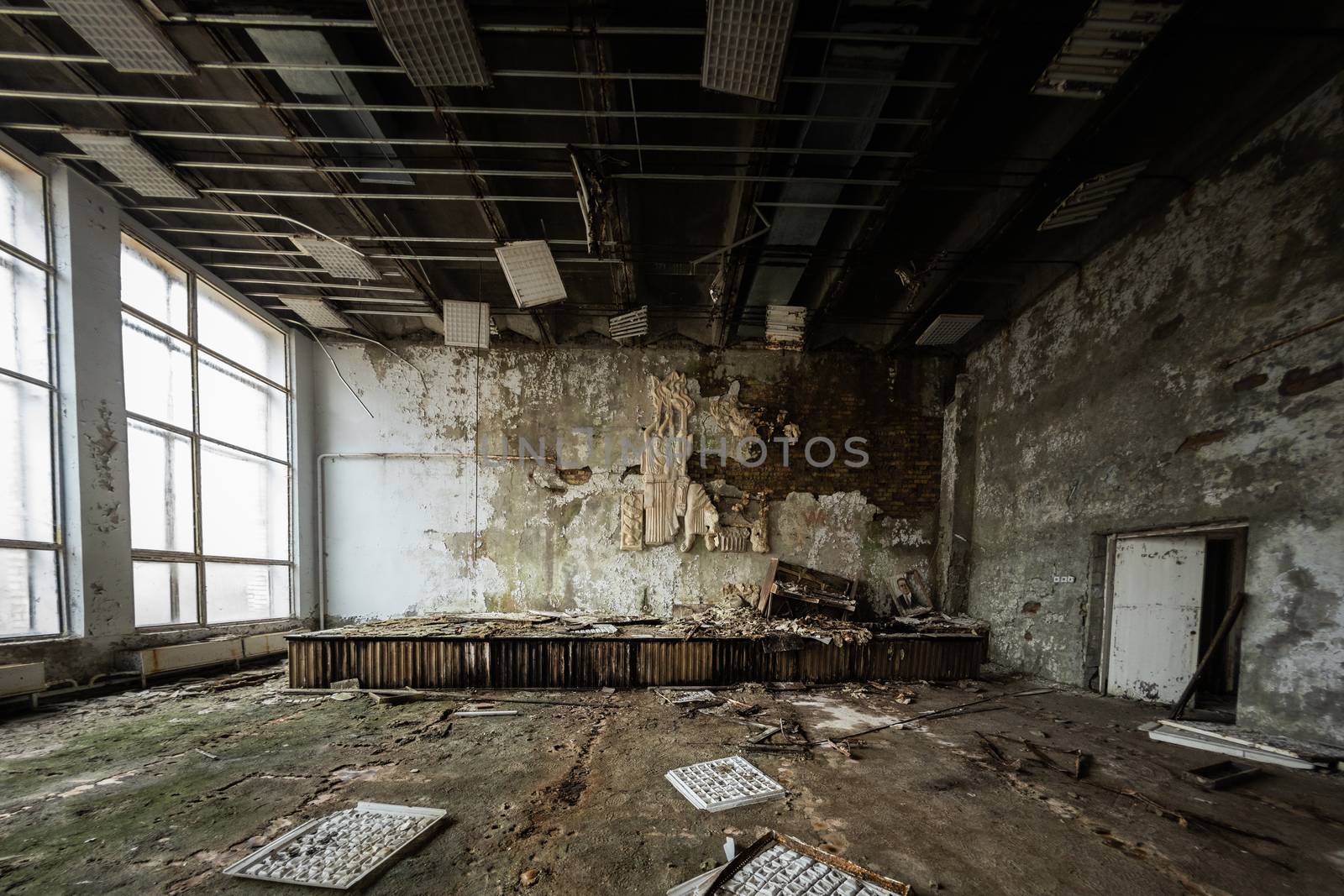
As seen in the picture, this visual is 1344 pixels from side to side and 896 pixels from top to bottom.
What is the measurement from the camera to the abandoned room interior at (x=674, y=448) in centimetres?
300

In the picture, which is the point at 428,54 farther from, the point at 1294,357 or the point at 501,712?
the point at 1294,357

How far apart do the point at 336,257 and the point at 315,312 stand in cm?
183

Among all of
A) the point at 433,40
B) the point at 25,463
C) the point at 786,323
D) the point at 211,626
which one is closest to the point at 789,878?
the point at 433,40

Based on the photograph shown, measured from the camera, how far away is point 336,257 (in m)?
6.02

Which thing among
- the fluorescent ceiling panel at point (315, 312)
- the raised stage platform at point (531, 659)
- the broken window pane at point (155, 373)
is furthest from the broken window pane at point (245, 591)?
the fluorescent ceiling panel at point (315, 312)

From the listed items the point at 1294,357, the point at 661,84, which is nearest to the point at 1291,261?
the point at 1294,357

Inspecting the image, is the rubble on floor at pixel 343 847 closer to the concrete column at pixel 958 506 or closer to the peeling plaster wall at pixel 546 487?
the peeling plaster wall at pixel 546 487

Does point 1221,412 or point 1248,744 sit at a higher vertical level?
point 1221,412

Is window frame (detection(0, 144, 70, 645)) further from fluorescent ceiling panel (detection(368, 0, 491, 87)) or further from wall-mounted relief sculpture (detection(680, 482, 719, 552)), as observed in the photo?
wall-mounted relief sculpture (detection(680, 482, 719, 552))

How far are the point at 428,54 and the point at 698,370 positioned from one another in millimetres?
5443

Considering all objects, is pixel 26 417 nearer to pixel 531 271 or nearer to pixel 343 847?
pixel 531 271

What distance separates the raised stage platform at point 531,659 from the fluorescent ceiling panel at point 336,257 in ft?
14.8

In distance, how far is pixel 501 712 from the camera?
4.57 meters

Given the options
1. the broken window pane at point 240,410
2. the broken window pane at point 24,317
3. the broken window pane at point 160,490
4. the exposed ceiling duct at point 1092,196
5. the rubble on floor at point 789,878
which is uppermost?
the exposed ceiling duct at point 1092,196
